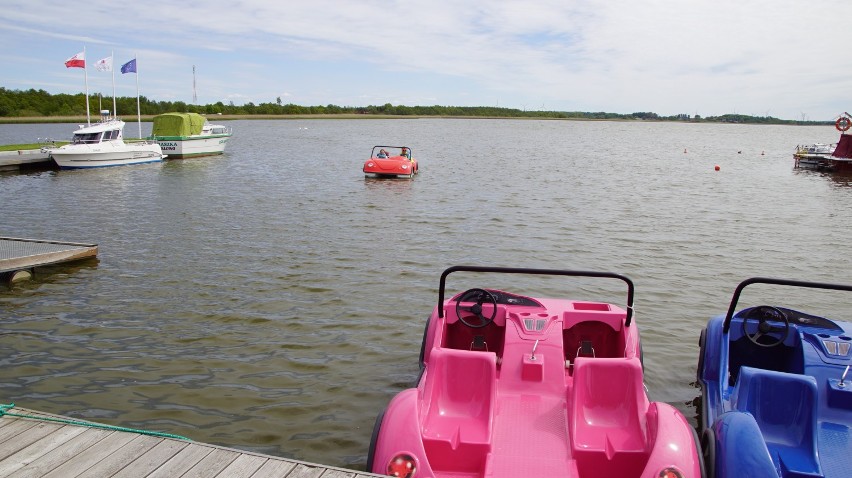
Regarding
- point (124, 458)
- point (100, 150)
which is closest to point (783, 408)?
point (124, 458)

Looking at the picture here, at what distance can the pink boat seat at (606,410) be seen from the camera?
4.83 m

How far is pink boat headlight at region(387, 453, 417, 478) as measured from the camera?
14.3ft

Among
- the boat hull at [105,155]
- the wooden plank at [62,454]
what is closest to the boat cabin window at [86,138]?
the boat hull at [105,155]

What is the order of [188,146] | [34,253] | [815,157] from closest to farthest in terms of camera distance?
1. [34,253]
2. [815,157]
3. [188,146]

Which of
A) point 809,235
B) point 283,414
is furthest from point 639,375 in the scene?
point 809,235

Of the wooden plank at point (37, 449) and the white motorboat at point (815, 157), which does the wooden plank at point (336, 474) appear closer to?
the wooden plank at point (37, 449)

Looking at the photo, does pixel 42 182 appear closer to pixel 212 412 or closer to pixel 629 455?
pixel 212 412

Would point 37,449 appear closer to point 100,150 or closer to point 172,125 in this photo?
point 100,150

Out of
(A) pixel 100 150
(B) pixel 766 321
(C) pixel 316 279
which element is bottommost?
(C) pixel 316 279

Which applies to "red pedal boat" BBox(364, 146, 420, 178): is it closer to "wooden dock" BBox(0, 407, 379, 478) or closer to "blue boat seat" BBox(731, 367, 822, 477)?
"blue boat seat" BBox(731, 367, 822, 477)

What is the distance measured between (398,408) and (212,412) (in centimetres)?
261

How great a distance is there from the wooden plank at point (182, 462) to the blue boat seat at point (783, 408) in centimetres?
409

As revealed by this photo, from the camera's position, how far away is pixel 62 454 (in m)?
4.32

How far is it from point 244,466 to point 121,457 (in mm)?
836
